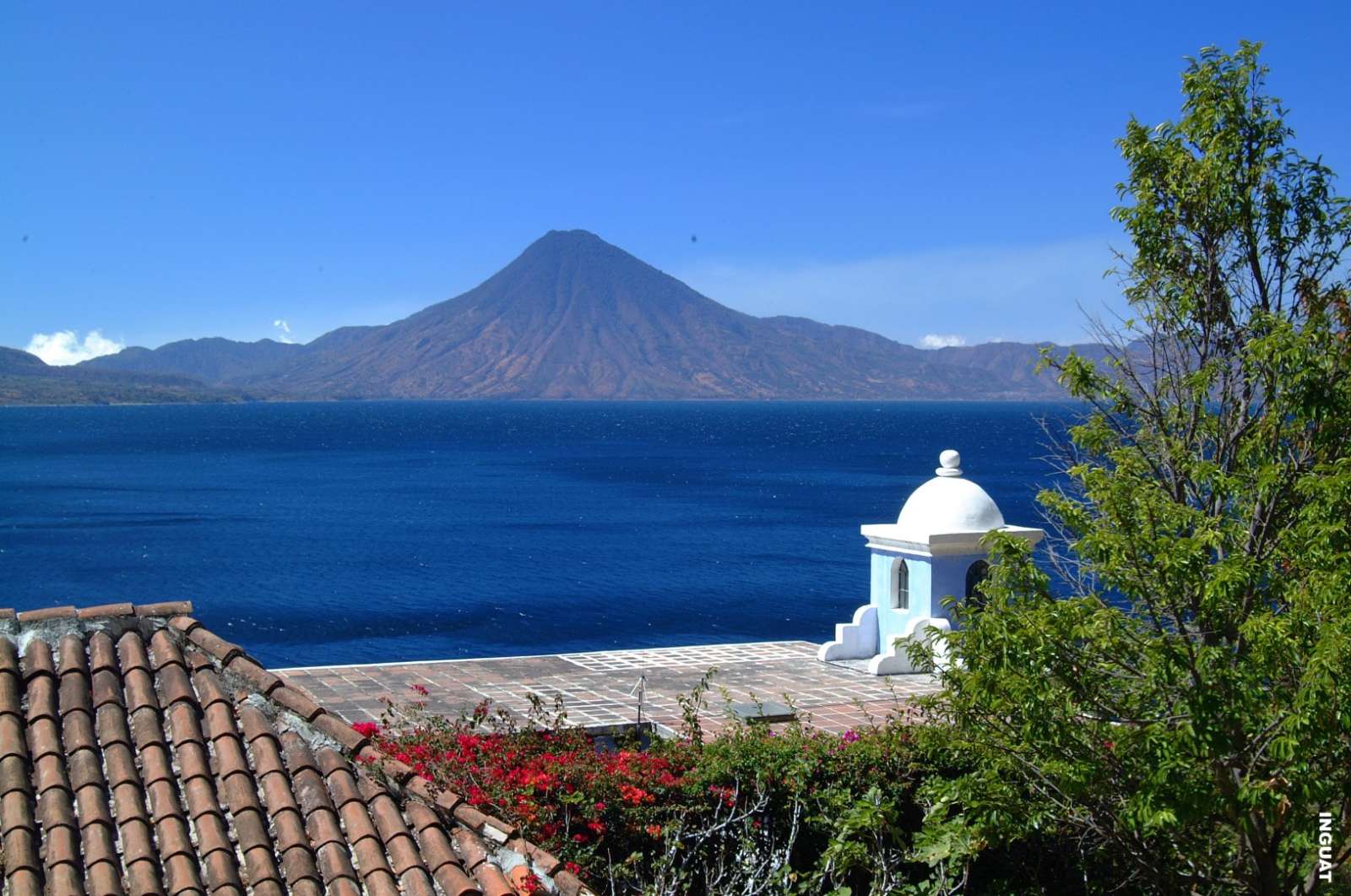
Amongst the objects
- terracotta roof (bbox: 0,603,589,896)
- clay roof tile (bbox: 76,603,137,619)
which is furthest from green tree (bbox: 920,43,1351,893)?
clay roof tile (bbox: 76,603,137,619)

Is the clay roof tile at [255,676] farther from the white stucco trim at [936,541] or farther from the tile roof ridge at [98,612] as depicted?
the white stucco trim at [936,541]

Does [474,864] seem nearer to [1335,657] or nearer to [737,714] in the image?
[1335,657]

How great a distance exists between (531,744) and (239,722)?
3235 millimetres

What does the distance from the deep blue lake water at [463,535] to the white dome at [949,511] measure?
2.39 meters

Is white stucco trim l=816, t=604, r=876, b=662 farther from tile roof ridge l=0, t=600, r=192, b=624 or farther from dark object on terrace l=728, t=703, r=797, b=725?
tile roof ridge l=0, t=600, r=192, b=624

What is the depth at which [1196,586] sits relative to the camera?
6348 millimetres

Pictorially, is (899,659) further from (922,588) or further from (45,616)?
(45,616)

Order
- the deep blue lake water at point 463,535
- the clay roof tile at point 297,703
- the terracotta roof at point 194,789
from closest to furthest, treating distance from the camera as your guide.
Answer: the terracotta roof at point 194,789
the clay roof tile at point 297,703
the deep blue lake water at point 463,535

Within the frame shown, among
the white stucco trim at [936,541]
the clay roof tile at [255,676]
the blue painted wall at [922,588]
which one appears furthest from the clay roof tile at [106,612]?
the blue painted wall at [922,588]

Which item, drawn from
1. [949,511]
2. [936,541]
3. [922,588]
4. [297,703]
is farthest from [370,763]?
[949,511]

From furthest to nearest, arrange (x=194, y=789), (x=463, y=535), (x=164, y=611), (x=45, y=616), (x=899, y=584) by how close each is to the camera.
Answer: (x=463, y=535) → (x=899, y=584) → (x=164, y=611) → (x=45, y=616) → (x=194, y=789)

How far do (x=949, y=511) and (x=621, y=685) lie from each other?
372cm

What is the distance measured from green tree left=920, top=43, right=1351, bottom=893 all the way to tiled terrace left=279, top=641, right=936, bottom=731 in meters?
2.81

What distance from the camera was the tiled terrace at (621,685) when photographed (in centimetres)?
1068
